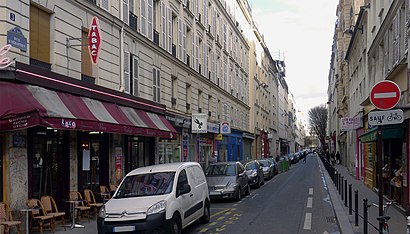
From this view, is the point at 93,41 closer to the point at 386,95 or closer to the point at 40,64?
the point at 40,64

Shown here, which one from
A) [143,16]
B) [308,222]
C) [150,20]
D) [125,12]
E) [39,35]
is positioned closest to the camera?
[39,35]

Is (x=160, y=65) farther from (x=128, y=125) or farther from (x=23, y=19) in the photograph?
(x=23, y=19)

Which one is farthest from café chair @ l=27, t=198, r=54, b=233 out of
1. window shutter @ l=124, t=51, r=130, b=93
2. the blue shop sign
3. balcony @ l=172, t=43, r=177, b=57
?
balcony @ l=172, t=43, r=177, b=57

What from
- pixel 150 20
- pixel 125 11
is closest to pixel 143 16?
pixel 150 20

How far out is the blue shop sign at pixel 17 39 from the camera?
10734 millimetres

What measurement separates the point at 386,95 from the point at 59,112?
739 centimetres

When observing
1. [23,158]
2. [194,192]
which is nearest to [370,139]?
[194,192]

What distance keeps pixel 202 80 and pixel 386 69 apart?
15574 millimetres

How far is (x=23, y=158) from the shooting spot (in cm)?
1115

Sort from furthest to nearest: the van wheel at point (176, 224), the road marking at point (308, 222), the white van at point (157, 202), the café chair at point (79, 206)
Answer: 1. the café chair at point (79, 206)
2. the road marking at point (308, 222)
3. the van wheel at point (176, 224)
4. the white van at point (157, 202)

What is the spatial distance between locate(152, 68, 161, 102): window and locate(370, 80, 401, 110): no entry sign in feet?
47.2

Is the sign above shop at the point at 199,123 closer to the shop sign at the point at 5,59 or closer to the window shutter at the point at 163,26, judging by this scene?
the window shutter at the point at 163,26

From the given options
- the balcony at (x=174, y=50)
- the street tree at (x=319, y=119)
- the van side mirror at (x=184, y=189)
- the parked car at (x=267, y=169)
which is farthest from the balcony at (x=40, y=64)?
the street tree at (x=319, y=119)

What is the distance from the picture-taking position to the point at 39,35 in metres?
12.5
